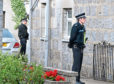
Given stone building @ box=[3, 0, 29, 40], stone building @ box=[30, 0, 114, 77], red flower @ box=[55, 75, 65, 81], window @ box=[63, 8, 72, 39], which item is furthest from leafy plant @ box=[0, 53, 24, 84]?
stone building @ box=[3, 0, 29, 40]

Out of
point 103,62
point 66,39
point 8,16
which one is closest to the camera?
point 103,62

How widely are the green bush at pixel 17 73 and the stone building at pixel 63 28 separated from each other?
549 centimetres

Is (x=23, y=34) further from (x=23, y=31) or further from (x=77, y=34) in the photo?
(x=77, y=34)

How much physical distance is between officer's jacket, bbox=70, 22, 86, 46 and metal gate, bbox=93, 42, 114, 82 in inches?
92.7

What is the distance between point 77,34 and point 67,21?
6.32 meters

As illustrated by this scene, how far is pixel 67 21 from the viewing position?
2152 cm

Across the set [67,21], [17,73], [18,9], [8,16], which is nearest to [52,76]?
[17,73]

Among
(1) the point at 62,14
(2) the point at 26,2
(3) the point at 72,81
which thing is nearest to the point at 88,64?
(1) the point at 62,14

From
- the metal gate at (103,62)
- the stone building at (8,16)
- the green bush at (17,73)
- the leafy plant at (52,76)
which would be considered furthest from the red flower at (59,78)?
the stone building at (8,16)

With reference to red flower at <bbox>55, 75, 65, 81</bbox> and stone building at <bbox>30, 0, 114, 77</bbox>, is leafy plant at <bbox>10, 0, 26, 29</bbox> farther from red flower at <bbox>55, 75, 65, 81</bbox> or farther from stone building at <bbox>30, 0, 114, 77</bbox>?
red flower at <bbox>55, 75, 65, 81</bbox>

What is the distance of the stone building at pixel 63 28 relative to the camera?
59.9ft

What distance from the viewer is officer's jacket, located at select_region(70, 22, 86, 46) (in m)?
15.1

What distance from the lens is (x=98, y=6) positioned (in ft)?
61.0

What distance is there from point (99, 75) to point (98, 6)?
230 cm
